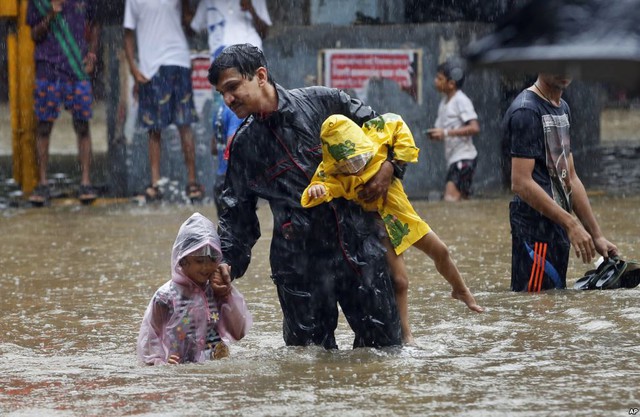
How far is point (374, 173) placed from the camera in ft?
17.7

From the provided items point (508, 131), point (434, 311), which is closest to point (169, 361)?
point (434, 311)

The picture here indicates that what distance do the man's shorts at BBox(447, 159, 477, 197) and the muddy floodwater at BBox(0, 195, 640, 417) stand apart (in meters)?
3.34

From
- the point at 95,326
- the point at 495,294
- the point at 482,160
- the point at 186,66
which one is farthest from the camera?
the point at 482,160

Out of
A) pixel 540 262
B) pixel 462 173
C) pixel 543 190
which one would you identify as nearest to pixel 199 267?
pixel 543 190

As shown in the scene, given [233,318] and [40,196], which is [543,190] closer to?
[233,318]

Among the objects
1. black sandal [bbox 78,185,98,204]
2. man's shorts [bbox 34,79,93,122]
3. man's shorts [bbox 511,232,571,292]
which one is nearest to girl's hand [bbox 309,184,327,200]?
man's shorts [bbox 511,232,571,292]

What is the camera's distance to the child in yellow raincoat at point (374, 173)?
17.5 ft

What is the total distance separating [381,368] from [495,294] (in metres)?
2.43

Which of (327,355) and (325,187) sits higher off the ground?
(325,187)

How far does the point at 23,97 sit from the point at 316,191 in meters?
9.57

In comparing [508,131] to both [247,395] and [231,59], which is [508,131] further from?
[247,395]

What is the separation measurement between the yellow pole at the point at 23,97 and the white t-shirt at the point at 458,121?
174 inches

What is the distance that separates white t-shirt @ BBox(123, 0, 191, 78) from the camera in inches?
533

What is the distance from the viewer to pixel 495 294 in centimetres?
774
